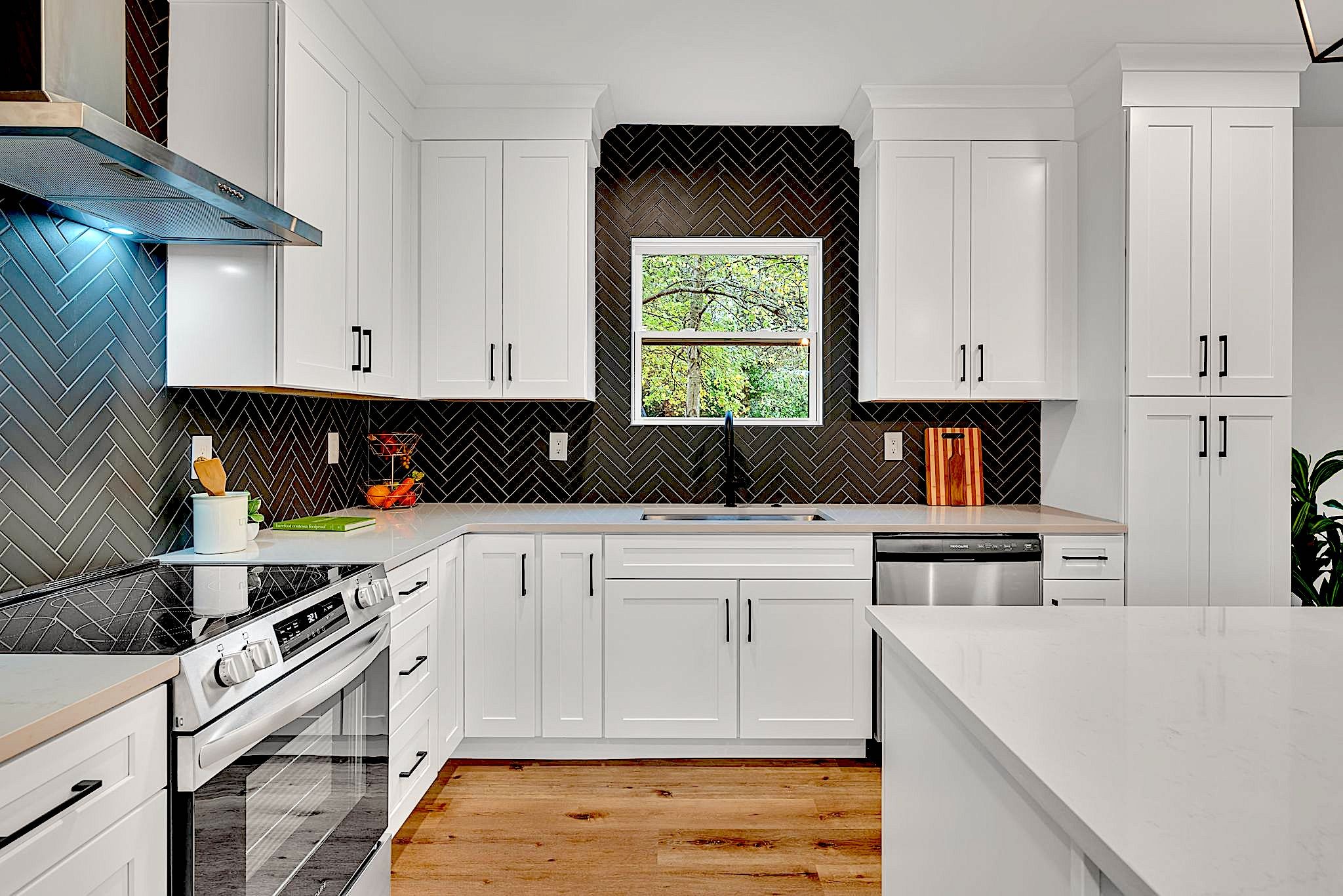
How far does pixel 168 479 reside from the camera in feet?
7.21

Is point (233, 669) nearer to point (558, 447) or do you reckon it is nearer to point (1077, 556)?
point (558, 447)

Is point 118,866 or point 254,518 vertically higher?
point 254,518

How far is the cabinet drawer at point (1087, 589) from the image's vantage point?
9.55ft

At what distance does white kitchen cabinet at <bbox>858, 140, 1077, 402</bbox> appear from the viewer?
3205mm

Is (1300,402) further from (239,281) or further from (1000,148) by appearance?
(239,281)

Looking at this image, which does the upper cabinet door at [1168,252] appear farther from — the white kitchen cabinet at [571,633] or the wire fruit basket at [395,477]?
the wire fruit basket at [395,477]

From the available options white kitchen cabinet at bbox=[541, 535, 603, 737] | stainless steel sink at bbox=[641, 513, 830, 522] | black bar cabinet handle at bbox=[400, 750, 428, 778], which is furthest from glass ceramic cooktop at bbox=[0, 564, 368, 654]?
stainless steel sink at bbox=[641, 513, 830, 522]

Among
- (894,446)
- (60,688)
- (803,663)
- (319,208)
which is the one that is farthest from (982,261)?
(60,688)

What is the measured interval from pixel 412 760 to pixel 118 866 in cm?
132

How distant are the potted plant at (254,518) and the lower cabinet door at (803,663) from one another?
1.62 meters

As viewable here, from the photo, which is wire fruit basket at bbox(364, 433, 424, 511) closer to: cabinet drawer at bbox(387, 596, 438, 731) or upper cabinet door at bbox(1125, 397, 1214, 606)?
cabinet drawer at bbox(387, 596, 438, 731)

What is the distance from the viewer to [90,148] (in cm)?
135

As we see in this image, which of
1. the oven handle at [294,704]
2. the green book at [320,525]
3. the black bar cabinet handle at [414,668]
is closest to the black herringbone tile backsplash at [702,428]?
the green book at [320,525]

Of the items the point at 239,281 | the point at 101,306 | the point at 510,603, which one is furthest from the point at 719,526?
the point at 101,306
